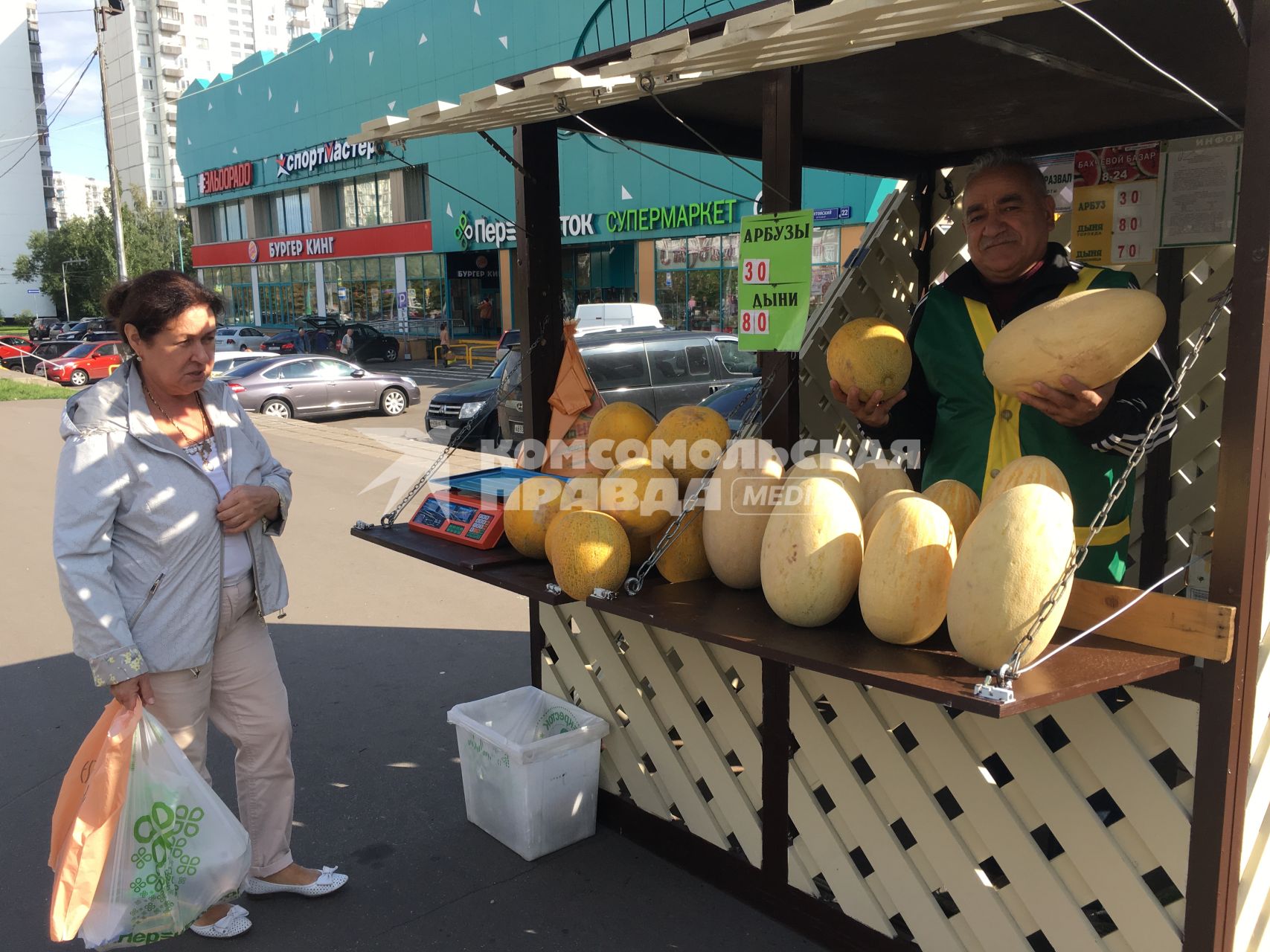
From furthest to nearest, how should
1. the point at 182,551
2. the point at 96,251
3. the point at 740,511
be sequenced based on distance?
the point at 96,251 → the point at 182,551 → the point at 740,511

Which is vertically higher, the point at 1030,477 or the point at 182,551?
the point at 1030,477

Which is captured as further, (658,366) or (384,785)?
(658,366)

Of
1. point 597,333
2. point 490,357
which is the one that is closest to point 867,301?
point 597,333

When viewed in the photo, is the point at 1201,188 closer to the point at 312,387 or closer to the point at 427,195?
the point at 312,387

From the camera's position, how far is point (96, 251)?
62594 mm

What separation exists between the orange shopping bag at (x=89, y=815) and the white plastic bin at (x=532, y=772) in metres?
1.25

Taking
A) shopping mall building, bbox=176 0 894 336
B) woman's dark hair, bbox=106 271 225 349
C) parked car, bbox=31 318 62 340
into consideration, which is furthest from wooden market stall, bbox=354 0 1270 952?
parked car, bbox=31 318 62 340

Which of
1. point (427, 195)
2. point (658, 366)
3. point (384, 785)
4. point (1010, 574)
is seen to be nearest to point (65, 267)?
point (427, 195)

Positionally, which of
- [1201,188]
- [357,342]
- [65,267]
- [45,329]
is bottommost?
[357,342]

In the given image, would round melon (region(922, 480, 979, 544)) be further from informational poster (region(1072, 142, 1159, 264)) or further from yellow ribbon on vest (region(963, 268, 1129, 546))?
informational poster (region(1072, 142, 1159, 264))

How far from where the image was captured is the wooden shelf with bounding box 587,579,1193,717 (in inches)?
72.0

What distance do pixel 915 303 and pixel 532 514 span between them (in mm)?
3001

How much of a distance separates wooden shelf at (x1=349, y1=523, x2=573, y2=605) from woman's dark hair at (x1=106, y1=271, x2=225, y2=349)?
1.06 meters

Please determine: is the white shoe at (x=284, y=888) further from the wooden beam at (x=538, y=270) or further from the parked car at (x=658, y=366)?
the parked car at (x=658, y=366)
